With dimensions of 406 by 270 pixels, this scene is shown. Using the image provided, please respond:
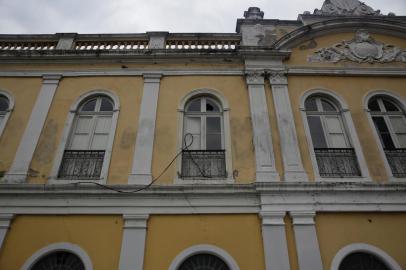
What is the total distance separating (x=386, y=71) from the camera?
24.5ft

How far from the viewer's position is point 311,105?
7.19 m

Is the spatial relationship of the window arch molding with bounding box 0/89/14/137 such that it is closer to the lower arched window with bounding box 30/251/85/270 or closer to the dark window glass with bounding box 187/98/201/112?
the lower arched window with bounding box 30/251/85/270

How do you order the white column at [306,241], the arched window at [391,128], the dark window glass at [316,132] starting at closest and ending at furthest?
the white column at [306,241]
the arched window at [391,128]
the dark window glass at [316,132]

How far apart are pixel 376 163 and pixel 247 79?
332 centimetres

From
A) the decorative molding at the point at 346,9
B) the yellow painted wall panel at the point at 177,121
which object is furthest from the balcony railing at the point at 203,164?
the decorative molding at the point at 346,9

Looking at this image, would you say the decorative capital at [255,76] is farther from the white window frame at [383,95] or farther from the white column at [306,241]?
the white column at [306,241]

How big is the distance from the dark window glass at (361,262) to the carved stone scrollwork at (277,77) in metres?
3.96

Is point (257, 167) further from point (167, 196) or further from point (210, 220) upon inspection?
point (167, 196)

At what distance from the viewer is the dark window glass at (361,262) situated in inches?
204

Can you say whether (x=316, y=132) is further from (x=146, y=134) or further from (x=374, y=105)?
(x=146, y=134)

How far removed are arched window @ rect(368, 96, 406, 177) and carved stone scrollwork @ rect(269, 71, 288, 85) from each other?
208 cm

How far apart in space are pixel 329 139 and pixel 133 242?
4.57 m

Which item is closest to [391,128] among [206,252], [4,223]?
[206,252]

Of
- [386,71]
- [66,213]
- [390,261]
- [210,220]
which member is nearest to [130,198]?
[66,213]
